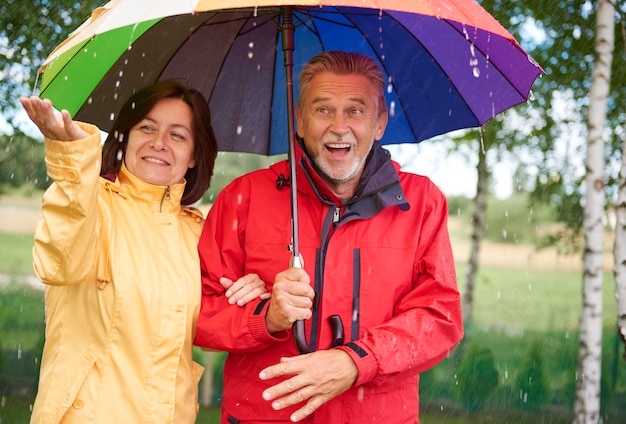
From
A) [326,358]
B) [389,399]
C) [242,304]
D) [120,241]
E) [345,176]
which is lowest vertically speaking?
[389,399]

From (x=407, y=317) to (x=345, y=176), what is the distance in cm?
70

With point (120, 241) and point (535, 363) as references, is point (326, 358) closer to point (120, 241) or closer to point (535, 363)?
point (120, 241)

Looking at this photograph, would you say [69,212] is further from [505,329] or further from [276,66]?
[505,329]

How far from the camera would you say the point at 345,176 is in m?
3.10

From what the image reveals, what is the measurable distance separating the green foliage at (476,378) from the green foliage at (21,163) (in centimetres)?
558

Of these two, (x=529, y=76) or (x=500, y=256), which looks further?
(x=500, y=256)

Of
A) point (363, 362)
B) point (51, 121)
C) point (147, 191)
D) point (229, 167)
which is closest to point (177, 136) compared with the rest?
point (147, 191)

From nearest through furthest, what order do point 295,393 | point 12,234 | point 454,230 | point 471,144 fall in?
point 295,393
point 471,144
point 12,234
point 454,230

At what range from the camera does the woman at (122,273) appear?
2.46m

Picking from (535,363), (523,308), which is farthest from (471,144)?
(535,363)

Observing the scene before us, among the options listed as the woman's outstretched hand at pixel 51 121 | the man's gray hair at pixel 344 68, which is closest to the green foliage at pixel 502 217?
the man's gray hair at pixel 344 68

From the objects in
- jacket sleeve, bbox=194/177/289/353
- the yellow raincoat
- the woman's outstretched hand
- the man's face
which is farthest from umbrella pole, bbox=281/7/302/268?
the woman's outstretched hand

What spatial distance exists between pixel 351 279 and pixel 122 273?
0.97 meters

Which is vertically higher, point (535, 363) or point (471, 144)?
point (471, 144)
